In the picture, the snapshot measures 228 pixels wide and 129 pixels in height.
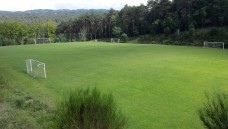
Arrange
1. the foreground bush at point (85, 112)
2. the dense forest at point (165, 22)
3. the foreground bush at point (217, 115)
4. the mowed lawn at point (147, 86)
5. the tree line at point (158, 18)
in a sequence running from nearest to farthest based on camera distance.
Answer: the foreground bush at point (217, 115) < the foreground bush at point (85, 112) < the mowed lawn at point (147, 86) < the dense forest at point (165, 22) < the tree line at point (158, 18)

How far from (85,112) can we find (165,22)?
1890 inches

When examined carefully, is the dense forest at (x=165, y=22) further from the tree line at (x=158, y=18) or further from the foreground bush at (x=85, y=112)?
the foreground bush at (x=85, y=112)

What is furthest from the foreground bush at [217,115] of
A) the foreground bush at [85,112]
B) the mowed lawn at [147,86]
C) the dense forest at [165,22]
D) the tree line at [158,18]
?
the tree line at [158,18]

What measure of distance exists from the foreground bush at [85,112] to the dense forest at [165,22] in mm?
36285

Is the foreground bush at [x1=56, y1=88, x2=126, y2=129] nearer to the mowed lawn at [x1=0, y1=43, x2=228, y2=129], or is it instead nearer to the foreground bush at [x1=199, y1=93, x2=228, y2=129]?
the foreground bush at [x1=199, y1=93, x2=228, y2=129]

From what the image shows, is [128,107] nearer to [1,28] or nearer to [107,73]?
[107,73]

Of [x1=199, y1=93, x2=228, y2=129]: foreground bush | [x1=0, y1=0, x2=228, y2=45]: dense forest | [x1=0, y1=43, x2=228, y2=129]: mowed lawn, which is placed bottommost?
[x1=0, y1=43, x2=228, y2=129]: mowed lawn

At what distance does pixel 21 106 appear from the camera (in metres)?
8.83

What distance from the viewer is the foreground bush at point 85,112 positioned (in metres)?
3.96

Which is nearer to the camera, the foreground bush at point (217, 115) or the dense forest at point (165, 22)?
the foreground bush at point (217, 115)

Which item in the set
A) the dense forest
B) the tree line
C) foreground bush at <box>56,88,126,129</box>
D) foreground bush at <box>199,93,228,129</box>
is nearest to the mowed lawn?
foreground bush at <box>56,88,126,129</box>

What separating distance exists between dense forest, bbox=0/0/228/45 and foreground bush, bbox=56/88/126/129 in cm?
3628

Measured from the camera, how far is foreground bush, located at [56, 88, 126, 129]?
13.0ft

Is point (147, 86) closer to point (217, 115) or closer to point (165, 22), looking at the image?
point (217, 115)
